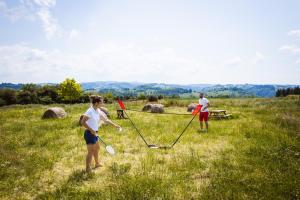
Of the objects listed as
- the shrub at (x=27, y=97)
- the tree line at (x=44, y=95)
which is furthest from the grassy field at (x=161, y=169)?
the shrub at (x=27, y=97)

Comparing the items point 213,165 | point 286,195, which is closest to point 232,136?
point 213,165

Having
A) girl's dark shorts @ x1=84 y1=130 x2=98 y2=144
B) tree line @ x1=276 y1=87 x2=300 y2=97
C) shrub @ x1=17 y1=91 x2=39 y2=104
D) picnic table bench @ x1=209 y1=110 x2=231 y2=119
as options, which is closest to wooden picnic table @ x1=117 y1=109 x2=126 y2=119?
picnic table bench @ x1=209 y1=110 x2=231 y2=119

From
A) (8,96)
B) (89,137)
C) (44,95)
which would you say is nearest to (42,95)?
(44,95)

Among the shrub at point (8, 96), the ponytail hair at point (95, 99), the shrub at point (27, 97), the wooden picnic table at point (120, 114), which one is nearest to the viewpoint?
the ponytail hair at point (95, 99)

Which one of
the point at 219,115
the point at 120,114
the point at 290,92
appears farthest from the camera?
the point at 290,92

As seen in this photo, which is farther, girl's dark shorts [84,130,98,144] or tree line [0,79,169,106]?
tree line [0,79,169,106]

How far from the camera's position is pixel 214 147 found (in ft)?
33.6

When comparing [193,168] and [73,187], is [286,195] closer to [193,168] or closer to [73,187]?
[193,168]

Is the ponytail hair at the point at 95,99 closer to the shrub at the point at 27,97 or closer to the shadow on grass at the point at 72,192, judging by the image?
the shadow on grass at the point at 72,192

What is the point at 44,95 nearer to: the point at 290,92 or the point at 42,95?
the point at 42,95

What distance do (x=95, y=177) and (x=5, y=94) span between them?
3589 inches

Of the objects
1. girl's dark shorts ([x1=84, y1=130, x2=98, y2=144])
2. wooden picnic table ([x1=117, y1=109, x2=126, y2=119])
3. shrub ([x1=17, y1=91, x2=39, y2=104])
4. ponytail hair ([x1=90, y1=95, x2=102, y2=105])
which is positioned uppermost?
ponytail hair ([x1=90, y1=95, x2=102, y2=105])

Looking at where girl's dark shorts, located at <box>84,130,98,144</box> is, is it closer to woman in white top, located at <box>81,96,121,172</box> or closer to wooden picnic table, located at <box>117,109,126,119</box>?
woman in white top, located at <box>81,96,121,172</box>

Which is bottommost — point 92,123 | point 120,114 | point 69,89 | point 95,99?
point 120,114
